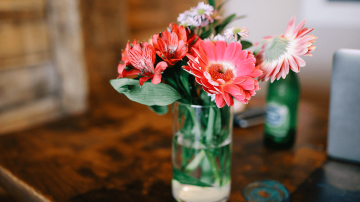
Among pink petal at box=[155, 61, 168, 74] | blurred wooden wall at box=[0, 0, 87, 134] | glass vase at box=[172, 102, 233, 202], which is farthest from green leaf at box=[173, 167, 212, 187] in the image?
blurred wooden wall at box=[0, 0, 87, 134]

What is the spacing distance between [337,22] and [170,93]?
1.87m

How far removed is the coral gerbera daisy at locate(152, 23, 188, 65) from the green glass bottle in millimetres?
459

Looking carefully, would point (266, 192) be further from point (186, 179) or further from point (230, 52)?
point (230, 52)

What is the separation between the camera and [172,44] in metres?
0.47

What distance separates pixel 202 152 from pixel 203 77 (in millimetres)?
187

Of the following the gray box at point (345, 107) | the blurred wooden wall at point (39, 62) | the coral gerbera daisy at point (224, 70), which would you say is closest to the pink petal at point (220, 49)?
the coral gerbera daisy at point (224, 70)

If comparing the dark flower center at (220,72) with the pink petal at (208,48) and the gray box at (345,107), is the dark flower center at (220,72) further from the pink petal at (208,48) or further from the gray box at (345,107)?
the gray box at (345,107)

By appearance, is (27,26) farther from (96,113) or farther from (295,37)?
(295,37)

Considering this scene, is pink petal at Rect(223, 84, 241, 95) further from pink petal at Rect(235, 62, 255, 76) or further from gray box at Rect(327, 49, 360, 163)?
gray box at Rect(327, 49, 360, 163)

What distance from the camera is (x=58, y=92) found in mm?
2174

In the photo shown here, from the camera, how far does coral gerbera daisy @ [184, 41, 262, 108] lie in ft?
1.39

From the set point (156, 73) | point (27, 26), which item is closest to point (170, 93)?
point (156, 73)

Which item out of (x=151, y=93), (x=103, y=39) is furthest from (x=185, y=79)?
(x=103, y=39)

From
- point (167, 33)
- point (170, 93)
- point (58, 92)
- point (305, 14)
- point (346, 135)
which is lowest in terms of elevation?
point (58, 92)
